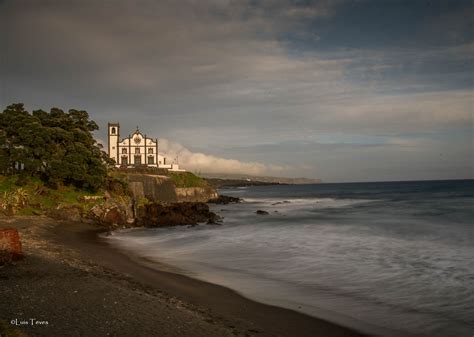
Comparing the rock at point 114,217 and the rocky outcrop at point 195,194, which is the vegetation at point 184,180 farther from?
the rock at point 114,217

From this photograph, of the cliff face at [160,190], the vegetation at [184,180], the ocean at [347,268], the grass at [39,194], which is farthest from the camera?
the vegetation at [184,180]

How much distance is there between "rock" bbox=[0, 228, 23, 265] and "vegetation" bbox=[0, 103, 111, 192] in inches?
861

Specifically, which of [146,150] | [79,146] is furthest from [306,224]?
[146,150]

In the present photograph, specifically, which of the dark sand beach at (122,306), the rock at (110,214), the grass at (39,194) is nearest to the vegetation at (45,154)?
the grass at (39,194)

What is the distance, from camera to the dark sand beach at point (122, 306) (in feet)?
23.7

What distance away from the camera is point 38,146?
110ft

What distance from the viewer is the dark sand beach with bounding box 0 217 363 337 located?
7238 mm

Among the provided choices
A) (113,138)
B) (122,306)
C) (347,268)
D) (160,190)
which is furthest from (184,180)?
(122,306)

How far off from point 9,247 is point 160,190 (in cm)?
4237

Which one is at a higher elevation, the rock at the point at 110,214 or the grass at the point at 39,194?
the grass at the point at 39,194

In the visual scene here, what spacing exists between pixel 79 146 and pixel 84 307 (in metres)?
29.0

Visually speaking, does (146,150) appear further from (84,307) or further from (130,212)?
(84,307)

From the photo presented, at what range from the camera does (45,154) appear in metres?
33.4

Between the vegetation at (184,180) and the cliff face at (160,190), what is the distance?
0.83 meters
